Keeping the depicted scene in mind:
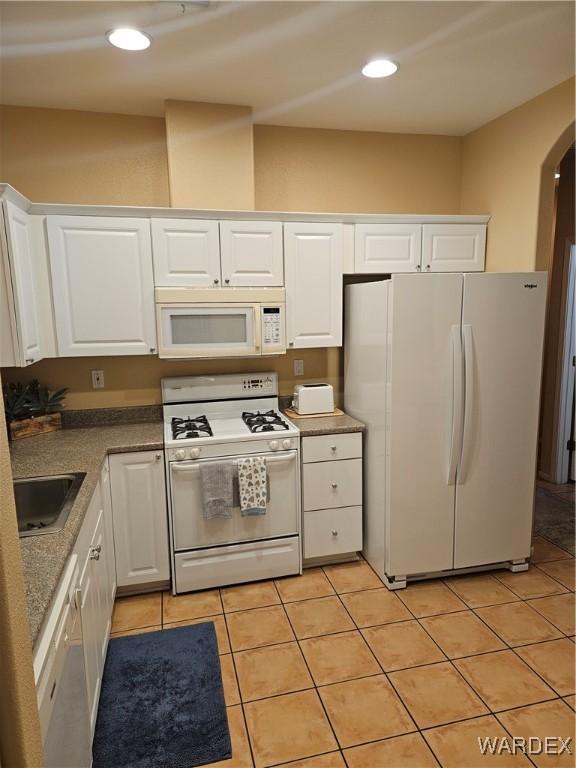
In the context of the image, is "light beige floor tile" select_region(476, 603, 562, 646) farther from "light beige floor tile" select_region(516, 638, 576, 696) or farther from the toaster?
the toaster

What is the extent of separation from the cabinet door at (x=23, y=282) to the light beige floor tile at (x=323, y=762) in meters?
2.00

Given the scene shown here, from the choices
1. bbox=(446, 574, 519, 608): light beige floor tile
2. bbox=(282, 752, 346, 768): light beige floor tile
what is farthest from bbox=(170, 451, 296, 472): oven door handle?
bbox=(282, 752, 346, 768): light beige floor tile

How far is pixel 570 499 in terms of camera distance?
4.04 meters

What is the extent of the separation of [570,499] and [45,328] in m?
4.01

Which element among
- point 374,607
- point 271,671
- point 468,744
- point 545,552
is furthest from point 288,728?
point 545,552

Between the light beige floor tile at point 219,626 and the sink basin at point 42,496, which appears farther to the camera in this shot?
the light beige floor tile at point 219,626

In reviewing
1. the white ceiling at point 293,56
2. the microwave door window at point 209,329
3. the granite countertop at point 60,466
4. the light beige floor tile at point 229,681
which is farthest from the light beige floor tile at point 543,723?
the white ceiling at point 293,56

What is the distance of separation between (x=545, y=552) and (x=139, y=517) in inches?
100

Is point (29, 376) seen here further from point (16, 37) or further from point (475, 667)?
point (475, 667)

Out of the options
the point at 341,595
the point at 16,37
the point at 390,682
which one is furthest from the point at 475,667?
the point at 16,37

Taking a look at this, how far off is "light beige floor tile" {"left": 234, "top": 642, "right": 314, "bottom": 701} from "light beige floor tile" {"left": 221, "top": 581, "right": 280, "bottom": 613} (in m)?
0.35

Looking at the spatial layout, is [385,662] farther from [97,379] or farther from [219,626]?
[97,379]

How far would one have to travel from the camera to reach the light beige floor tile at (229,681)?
6.91 ft

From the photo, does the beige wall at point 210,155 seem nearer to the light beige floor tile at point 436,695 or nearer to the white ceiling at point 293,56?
the white ceiling at point 293,56
